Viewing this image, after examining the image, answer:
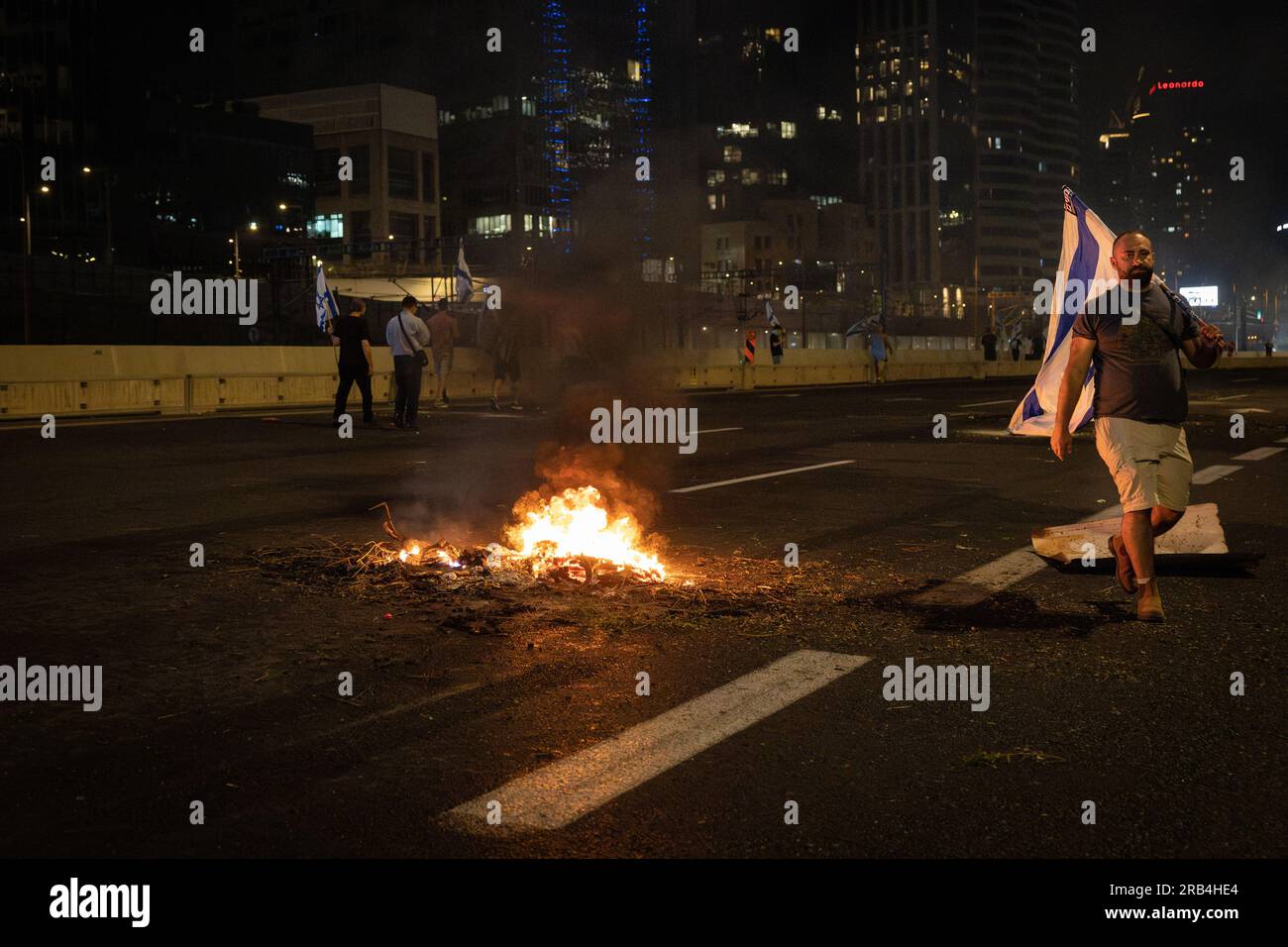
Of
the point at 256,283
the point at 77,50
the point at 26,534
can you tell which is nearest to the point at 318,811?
the point at 26,534

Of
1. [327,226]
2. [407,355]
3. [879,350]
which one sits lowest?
[407,355]

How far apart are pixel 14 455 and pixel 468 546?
896 centimetres

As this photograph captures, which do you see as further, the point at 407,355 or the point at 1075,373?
the point at 407,355

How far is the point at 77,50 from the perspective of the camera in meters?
80.1

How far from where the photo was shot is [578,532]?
6973mm

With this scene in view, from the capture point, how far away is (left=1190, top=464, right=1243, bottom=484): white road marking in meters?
11.9

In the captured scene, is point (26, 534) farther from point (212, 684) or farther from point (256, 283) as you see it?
point (256, 283)

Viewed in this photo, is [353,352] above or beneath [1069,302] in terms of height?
above

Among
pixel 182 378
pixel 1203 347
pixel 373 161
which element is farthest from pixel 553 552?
pixel 373 161

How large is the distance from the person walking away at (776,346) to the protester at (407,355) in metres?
22.9

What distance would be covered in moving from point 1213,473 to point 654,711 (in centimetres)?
1028

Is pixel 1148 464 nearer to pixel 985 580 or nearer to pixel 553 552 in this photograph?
pixel 985 580

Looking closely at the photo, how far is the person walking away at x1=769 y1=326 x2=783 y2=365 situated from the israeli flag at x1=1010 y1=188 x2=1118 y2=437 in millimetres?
32585

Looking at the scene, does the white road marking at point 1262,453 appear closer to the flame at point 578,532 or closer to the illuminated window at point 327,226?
the flame at point 578,532
